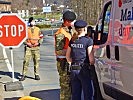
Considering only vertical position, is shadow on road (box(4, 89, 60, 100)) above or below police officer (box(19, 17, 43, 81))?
below

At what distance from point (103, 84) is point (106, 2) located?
1.43m

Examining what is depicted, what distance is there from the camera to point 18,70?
14.4 metres

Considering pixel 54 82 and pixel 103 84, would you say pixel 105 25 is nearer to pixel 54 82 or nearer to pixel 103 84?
pixel 103 84

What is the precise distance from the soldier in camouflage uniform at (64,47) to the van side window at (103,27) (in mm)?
600

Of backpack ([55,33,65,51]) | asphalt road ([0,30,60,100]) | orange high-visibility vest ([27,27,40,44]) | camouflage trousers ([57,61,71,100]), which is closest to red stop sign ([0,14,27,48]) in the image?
asphalt road ([0,30,60,100])

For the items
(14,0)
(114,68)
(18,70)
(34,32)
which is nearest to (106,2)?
(114,68)

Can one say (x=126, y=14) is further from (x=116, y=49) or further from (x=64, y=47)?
(x=64, y=47)

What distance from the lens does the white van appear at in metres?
6.00

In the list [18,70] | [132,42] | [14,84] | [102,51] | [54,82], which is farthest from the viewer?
[18,70]

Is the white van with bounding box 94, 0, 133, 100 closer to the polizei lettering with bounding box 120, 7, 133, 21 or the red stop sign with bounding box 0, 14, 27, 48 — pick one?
the polizei lettering with bounding box 120, 7, 133, 21

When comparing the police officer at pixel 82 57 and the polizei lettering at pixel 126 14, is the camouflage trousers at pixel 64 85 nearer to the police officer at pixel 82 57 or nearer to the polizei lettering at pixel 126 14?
the police officer at pixel 82 57

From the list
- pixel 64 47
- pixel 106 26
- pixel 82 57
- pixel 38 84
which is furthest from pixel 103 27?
pixel 38 84

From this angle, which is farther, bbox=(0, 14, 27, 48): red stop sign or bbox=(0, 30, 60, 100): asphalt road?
bbox=(0, 14, 27, 48): red stop sign

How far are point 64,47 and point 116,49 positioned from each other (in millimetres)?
1128
